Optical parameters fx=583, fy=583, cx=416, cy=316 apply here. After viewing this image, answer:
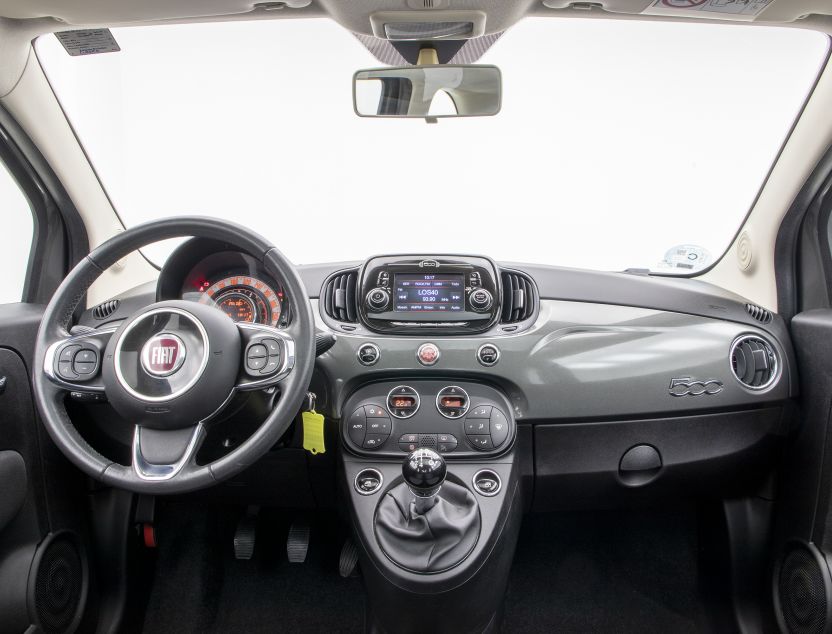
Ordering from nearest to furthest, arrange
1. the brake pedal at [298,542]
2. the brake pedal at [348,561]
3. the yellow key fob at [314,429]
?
1. the yellow key fob at [314,429]
2. the brake pedal at [348,561]
3. the brake pedal at [298,542]


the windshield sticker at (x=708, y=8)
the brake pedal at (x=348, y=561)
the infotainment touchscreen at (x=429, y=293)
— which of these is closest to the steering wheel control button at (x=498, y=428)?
the infotainment touchscreen at (x=429, y=293)

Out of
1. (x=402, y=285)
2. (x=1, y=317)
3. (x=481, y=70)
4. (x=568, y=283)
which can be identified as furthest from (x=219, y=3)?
(x=568, y=283)

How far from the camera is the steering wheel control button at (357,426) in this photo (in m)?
1.81

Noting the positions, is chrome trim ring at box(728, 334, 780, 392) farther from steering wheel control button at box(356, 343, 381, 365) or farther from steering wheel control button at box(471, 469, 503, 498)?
steering wheel control button at box(356, 343, 381, 365)

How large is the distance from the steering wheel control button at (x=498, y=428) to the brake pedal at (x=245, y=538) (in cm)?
110

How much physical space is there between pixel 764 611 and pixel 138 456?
209 centimetres

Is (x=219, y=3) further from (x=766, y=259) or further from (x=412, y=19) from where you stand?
(x=766, y=259)

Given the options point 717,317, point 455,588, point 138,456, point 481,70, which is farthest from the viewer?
point 717,317

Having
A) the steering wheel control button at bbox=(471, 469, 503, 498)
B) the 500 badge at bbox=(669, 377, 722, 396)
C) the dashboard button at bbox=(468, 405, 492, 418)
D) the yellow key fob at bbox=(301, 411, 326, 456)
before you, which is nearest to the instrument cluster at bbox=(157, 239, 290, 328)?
the yellow key fob at bbox=(301, 411, 326, 456)

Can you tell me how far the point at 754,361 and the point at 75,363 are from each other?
198 centimetres

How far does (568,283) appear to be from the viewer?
195 centimetres

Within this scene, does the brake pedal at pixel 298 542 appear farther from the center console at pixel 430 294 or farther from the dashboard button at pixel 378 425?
the center console at pixel 430 294

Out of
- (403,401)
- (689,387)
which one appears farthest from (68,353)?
(689,387)

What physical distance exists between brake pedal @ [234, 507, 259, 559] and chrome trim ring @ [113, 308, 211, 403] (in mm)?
1187
